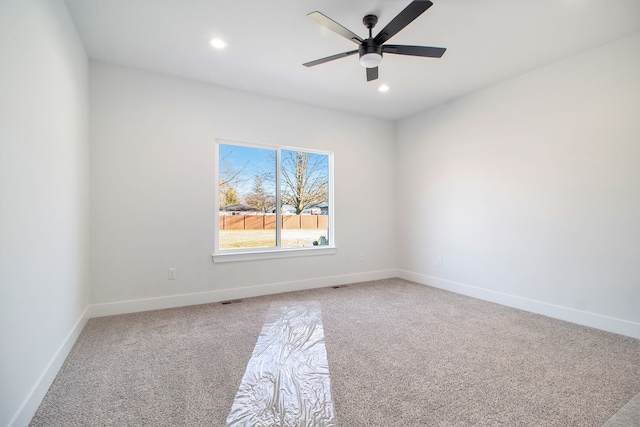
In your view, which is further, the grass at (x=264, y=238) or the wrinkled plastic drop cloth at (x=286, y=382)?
the grass at (x=264, y=238)

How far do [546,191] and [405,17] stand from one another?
2.50m

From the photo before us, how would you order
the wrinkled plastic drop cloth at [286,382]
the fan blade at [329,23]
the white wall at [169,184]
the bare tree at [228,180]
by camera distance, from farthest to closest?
the bare tree at [228,180], the white wall at [169,184], the fan blade at [329,23], the wrinkled plastic drop cloth at [286,382]

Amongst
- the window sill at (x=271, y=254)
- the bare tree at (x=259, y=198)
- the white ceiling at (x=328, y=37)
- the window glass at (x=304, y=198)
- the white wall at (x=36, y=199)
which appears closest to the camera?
the white wall at (x=36, y=199)

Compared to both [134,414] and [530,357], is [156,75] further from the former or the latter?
[530,357]

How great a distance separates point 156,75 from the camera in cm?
333

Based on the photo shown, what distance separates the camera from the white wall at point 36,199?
1.36 meters

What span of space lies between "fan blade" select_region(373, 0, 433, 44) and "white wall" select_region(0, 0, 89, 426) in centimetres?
212

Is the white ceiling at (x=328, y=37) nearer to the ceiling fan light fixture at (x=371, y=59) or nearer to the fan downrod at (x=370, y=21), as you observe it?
the fan downrod at (x=370, y=21)

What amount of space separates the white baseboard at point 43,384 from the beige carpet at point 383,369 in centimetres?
5

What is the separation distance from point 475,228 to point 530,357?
195 cm

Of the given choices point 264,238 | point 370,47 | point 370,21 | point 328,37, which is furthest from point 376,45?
point 264,238

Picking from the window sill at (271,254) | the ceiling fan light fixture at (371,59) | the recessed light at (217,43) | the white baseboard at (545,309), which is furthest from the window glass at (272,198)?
the ceiling fan light fixture at (371,59)

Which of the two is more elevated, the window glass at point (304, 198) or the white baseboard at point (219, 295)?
the window glass at point (304, 198)

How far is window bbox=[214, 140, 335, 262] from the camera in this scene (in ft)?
12.6
